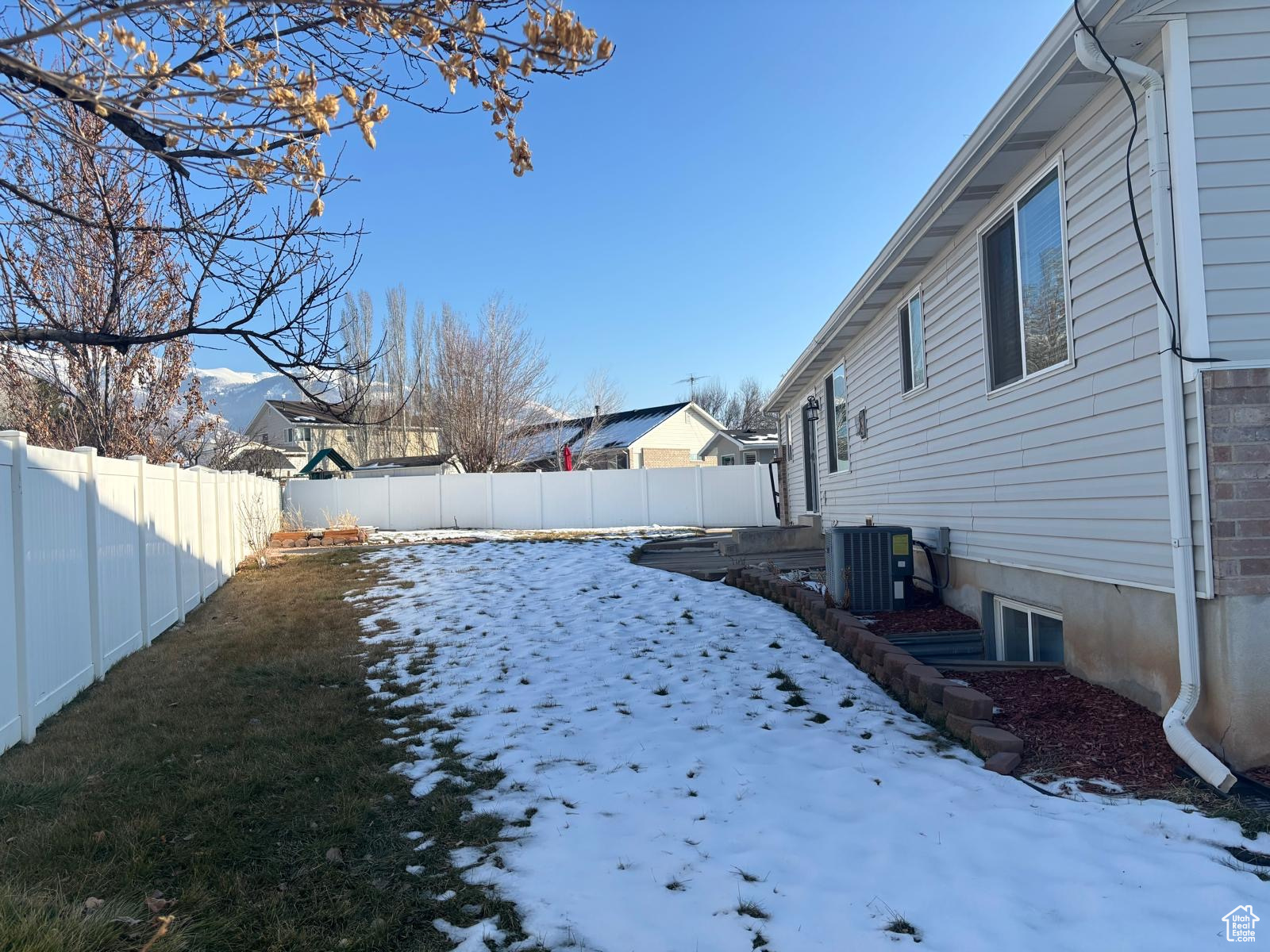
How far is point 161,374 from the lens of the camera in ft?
38.8

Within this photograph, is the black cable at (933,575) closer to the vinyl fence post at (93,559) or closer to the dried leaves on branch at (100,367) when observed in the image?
the vinyl fence post at (93,559)

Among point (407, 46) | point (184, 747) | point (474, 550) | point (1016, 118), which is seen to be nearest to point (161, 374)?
point (474, 550)

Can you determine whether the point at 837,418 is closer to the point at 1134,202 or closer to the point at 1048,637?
the point at 1048,637

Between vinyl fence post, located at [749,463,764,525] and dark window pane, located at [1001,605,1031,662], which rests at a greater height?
vinyl fence post, located at [749,463,764,525]

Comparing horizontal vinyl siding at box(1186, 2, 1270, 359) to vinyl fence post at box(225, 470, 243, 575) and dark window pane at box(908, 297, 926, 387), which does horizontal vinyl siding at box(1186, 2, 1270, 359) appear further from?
vinyl fence post at box(225, 470, 243, 575)

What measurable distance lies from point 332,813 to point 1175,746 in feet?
12.5

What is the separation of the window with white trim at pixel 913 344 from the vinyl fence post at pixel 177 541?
299 inches

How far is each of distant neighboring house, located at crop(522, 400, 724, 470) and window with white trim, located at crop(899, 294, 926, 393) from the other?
22981 mm

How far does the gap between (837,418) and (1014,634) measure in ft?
19.6

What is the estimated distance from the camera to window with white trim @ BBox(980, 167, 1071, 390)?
5.02m

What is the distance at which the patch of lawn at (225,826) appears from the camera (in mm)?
2516

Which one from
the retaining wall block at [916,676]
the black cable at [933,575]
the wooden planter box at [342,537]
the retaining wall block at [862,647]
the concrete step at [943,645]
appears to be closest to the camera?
the retaining wall block at [916,676]

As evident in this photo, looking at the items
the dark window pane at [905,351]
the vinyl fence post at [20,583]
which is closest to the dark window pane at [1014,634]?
the dark window pane at [905,351]

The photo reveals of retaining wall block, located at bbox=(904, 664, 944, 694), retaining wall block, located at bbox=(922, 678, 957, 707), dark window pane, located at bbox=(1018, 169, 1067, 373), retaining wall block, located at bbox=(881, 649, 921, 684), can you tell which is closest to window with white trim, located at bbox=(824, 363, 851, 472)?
dark window pane, located at bbox=(1018, 169, 1067, 373)
